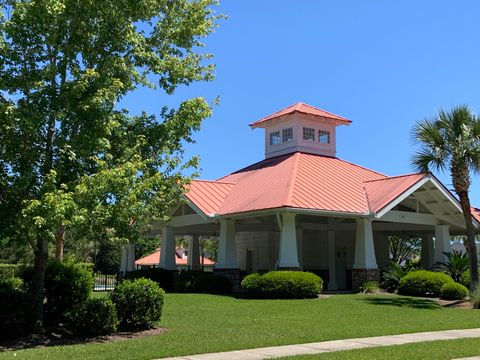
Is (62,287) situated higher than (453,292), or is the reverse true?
(62,287)

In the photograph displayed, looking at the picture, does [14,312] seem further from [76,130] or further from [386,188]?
[386,188]

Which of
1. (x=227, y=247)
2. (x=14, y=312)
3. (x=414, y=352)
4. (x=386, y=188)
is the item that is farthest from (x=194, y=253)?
(x=414, y=352)

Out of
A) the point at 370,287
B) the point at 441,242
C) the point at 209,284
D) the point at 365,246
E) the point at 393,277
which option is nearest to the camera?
the point at 370,287

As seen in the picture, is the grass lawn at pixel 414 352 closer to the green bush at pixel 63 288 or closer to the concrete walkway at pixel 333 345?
the concrete walkway at pixel 333 345

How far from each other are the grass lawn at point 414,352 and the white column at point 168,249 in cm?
1962

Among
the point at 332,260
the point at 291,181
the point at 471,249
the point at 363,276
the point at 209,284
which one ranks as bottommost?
the point at 209,284

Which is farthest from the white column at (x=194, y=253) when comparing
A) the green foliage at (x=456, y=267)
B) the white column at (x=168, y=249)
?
the green foliage at (x=456, y=267)

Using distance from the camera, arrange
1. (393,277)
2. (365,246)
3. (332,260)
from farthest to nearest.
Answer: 1. (332,260)
2. (365,246)
3. (393,277)

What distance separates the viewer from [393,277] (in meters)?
23.9

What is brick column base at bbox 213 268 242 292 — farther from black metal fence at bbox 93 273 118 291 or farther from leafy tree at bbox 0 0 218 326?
leafy tree at bbox 0 0 218 326

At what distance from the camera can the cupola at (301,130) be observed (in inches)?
1177

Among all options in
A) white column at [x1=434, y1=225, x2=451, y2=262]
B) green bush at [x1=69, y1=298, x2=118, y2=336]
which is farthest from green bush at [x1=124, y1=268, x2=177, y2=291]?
green bush at [x1=69, y1=298, x2=118, y2=336]

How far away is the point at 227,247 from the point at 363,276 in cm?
614

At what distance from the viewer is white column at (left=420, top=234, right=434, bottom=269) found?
107ft
